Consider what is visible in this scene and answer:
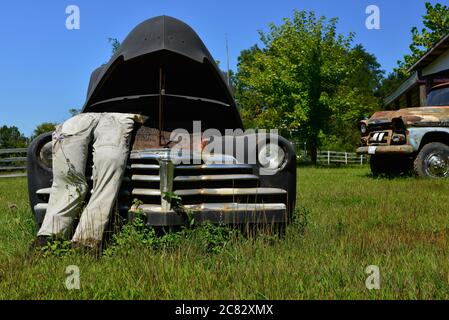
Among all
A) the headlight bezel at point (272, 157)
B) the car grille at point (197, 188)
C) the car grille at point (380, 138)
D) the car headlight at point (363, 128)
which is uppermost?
the car headlight at point (363, 128)

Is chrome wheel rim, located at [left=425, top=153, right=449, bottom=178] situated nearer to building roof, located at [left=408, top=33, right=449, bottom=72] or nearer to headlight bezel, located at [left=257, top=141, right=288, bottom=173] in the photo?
building roof, located at [left=408, top=33, right=449, bottom=72]

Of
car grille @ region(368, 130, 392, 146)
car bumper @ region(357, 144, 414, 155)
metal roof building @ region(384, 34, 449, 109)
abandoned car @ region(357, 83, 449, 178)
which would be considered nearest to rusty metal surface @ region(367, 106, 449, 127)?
abandoned car @ region(357, 83, 449, 178)

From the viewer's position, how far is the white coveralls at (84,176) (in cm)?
340

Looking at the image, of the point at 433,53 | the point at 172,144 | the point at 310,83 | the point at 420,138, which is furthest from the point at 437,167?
the point at 310,83

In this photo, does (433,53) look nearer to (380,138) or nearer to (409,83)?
(409,83)

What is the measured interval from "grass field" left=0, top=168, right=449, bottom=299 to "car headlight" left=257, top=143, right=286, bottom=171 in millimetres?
506

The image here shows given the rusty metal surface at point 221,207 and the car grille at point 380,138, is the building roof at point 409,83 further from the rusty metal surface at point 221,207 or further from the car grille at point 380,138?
the rusty metal surface at point 221,207

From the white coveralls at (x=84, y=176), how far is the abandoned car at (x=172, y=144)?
0.45ft

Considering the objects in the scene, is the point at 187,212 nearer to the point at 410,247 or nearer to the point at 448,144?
the point at 410,247

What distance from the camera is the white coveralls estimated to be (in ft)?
11.2

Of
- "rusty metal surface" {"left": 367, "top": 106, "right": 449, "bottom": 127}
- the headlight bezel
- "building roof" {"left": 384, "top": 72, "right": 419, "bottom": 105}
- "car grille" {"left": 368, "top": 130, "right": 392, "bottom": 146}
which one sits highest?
"building roof" {"left": 384, "top": 72, "right": 419, "bottom": 105}

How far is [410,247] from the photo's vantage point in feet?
12.1

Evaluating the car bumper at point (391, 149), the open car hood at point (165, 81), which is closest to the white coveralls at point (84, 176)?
the open car hood at point (165, 81)
